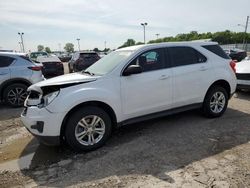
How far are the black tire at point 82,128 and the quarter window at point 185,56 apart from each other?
1886mm

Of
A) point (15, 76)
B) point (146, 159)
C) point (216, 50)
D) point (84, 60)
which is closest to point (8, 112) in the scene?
point (15, 76)

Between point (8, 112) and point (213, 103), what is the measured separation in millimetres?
5471

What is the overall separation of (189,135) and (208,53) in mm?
1984

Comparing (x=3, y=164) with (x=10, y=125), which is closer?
(x=3, y=164)

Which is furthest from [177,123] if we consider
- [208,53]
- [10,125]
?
[10,125]

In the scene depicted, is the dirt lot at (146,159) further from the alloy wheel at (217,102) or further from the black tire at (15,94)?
the black tire at (15,94)

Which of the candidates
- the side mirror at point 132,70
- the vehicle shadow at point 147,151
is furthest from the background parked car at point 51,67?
the side mirror at point 132,70

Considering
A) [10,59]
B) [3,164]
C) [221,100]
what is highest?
[10,59]

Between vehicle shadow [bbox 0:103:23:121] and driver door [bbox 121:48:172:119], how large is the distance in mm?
3668

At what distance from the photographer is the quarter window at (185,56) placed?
17.4 ft

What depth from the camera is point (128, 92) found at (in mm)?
4609

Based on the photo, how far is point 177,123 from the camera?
5.67 metres

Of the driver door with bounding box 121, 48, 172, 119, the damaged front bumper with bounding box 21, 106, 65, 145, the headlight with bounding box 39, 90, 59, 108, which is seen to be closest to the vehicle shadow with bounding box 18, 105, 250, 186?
the damaged front bumper with bounding box 21, 106, 65, 145

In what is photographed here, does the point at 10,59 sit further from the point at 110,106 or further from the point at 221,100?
the point at 221,100
